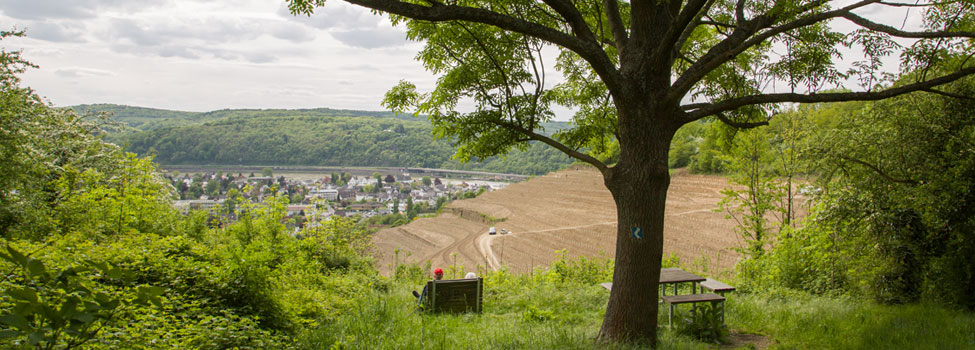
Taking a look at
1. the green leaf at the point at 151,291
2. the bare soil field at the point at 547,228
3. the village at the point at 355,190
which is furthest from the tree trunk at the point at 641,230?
the village at the point at 355,190

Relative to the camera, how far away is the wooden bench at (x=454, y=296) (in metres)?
7.87

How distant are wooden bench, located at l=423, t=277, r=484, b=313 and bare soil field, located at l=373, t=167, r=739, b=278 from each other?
1136 cm

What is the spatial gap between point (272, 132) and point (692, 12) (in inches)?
3771

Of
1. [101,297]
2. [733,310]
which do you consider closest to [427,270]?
[733,310]

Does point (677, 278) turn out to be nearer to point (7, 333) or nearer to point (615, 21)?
point (615, 21)

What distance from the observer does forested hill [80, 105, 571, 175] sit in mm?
69750

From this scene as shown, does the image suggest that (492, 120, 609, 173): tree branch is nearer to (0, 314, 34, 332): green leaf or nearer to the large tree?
the large tree

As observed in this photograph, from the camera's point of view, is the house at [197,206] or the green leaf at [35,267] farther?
the house at [197,206]

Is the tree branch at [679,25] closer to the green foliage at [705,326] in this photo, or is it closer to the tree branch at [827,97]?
the tree branch at [827,97]

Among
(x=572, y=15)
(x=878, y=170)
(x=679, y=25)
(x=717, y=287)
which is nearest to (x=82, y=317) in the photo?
(x=572, y=15)

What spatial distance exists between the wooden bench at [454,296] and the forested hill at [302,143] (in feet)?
196

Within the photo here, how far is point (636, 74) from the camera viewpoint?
5.33 metres

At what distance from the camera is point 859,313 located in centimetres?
668

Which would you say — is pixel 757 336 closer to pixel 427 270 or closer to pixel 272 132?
pixel 427 270
